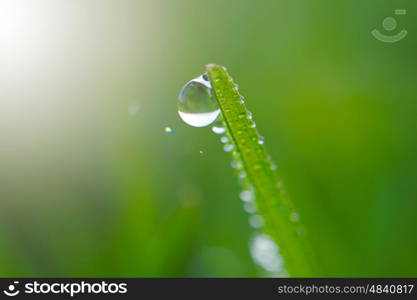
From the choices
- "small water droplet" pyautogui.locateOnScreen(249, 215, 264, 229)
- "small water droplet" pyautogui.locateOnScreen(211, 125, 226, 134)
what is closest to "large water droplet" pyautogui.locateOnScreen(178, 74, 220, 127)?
"small water droplet" pyautogui.locateOnScreen(211, 125, 226, 134)

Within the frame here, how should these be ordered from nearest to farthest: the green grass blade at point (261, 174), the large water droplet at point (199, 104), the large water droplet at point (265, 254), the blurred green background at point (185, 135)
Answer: the green grass blade at point (261, 174), the large water droplet at point (199, 104), the large water droplet at point (265, 254), the blurred green background at point (185, 135)

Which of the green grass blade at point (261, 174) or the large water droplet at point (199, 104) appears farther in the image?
the large water droplet at point (199, 104)

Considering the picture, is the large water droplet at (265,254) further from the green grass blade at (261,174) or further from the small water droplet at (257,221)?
the green grass blade at (261,174)

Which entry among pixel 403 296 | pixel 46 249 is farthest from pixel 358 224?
pixel 46 249

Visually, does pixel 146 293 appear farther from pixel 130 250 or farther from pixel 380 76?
pixel 380 76

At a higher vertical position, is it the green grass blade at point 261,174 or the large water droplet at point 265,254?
the green grass blade at point 261,174

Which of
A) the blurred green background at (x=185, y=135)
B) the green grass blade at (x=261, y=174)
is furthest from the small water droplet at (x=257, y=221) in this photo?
the blurred green background at (x=185, y=135)

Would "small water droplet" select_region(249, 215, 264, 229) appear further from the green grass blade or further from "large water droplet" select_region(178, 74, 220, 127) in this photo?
"large water droplet" select_region(178, 74, 220, 127)
